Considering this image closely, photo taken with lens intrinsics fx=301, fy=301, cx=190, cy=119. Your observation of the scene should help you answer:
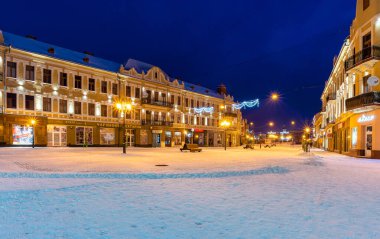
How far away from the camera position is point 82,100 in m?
37.8

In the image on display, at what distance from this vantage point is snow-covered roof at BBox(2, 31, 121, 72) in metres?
32.2

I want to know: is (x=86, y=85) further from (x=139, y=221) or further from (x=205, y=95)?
(x=139, y=221)

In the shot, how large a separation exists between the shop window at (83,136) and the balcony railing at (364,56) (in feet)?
97.4

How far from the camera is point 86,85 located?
125ft

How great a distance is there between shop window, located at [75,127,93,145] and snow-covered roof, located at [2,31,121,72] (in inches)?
318

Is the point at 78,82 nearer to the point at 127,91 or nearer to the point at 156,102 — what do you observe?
the point at 127,91

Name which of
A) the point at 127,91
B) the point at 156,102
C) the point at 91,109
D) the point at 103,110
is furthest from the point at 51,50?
the point at 156,102

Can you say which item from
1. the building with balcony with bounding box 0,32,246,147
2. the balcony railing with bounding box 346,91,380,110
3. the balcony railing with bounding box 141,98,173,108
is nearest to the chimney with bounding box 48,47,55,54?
the building with balcony with bounding box 0,32,246,147

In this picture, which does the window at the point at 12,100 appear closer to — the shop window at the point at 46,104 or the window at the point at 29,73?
the window at the point at 29,73

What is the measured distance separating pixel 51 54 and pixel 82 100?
21.2ft

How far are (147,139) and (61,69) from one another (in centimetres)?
1677

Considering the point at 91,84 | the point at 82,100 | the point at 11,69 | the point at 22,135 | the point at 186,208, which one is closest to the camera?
the point at 186,208

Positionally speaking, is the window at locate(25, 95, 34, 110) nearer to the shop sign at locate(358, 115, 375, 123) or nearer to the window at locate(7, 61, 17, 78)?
the window at locate(7, 61, 17, 78)

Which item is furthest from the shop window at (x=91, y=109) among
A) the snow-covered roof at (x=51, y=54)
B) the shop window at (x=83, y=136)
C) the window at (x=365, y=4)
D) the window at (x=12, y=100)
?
the window at (x=365, y=4)
